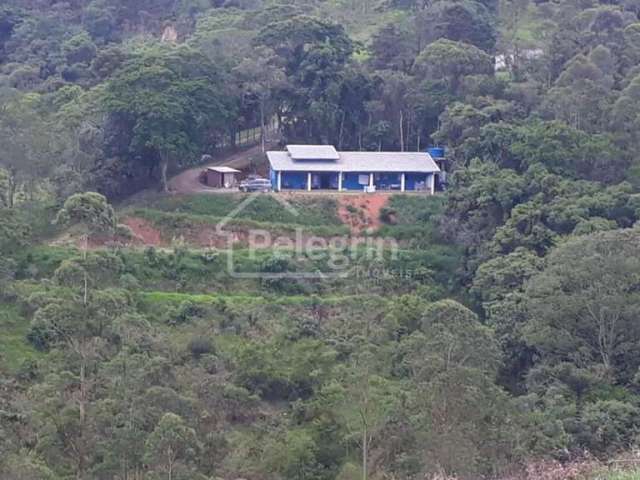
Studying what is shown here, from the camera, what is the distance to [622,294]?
27.0m

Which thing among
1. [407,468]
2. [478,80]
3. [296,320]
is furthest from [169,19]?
[407,468]

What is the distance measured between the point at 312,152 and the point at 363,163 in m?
1.81

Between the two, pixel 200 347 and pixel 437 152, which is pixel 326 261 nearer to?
pixel 200 347

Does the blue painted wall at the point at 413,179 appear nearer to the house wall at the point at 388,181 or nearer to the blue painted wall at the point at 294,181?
the house wall at the point at 388,181

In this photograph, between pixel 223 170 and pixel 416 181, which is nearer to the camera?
pixel 223 170

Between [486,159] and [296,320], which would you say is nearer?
[296,320]

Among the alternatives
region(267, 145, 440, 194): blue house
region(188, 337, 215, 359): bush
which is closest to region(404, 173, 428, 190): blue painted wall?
region(267, 145, 440, 194): blue house

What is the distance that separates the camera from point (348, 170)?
38.4m

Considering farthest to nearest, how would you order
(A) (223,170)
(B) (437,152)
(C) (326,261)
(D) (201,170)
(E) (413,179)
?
(D) (201,170) < (B) (437,152) < (E) (413,179) < (A) (223,170) < (C) (326,261)

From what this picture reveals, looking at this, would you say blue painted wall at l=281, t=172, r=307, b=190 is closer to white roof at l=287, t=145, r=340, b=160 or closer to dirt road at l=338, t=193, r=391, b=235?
white roof at l=287, t=145, r=340, b=160

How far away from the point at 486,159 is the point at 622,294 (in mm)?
11059

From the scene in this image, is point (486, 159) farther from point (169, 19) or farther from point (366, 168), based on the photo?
point (169, 19)

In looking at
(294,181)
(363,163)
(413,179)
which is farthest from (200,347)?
(413,179)

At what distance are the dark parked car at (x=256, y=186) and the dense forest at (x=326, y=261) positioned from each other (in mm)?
938
